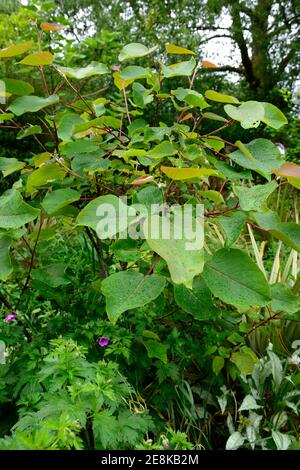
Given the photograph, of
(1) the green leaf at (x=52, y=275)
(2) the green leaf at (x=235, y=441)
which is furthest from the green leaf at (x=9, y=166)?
(2) the green leaf at (x=235, y=441)

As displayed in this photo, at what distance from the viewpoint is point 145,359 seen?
1.26 meters

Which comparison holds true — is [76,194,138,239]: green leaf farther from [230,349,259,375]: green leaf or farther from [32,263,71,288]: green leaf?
[230,349,259,375]: green leaf

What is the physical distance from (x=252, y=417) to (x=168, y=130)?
2.71 feet

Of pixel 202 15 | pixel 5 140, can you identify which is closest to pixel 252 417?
pixel 5 140

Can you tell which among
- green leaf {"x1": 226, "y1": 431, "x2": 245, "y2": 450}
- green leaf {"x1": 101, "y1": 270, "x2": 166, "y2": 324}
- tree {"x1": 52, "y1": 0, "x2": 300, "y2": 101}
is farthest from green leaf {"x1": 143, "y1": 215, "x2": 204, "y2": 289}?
tree {"x1": 52, "y1": 0, "x2": 300, "y2": 101}

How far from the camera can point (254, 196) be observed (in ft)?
2.97

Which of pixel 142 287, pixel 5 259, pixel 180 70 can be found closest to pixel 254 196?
pixel 142 287

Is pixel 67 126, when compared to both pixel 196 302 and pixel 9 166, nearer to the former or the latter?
pixel 9 166

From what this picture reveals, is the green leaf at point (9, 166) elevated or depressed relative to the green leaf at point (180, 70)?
depressed

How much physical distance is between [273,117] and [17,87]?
601 millimetres

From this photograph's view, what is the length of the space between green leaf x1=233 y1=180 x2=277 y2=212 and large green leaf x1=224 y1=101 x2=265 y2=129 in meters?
0.12

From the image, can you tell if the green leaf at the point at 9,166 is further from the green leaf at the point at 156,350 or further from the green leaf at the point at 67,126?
the green leaf at the point at 156,350

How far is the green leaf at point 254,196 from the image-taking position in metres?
0.89

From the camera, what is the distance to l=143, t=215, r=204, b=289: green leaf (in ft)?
2.31
